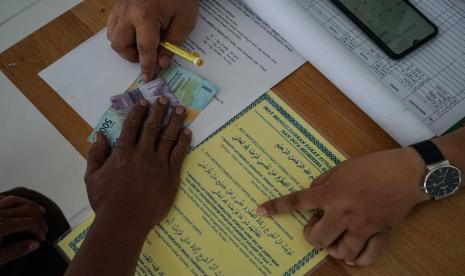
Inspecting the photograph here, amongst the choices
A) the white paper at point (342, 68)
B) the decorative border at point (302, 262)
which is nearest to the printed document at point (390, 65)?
the white paper at point (342, 68)

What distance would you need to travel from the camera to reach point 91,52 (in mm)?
685

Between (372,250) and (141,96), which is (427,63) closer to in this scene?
(372,250)

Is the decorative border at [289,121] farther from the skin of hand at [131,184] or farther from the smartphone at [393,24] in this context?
the smartphone at [393,24]

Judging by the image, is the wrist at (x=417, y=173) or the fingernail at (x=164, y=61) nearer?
the wrist at (x=417, y=173)

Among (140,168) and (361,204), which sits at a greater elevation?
(140,168)

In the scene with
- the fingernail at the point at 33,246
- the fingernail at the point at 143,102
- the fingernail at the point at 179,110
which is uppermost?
the fingernail at the point at 143,102

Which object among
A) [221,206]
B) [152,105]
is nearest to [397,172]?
[221,206]

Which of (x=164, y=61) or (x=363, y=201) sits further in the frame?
(x=164, y=61)

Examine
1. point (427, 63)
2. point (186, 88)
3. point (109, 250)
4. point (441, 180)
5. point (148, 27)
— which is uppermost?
point (148, 27)

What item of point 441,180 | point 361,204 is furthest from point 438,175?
point 361,204

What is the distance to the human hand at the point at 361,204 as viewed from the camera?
535 mm

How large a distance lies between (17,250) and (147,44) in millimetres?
409

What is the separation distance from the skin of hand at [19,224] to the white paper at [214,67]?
0.63ft

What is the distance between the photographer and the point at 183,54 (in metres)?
0.64
